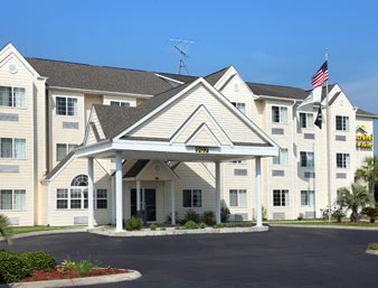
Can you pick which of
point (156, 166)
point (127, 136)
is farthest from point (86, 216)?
point (127, 136)

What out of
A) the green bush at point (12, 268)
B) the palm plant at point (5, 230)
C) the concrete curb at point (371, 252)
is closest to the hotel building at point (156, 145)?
the concrete curb at point (371, 252)

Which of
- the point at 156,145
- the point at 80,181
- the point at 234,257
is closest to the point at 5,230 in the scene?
the point at 234,257

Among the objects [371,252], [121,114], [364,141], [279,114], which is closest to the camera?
[371,252]

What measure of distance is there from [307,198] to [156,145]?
21.6m

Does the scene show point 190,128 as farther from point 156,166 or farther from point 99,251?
point 99,251

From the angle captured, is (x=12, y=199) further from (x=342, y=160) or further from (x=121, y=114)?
(x=342, y=160)

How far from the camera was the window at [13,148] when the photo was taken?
36406mm

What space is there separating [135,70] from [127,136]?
1826 centimetres

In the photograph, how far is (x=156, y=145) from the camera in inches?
1179

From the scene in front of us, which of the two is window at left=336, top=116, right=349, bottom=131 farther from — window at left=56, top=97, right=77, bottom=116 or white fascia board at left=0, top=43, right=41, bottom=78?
white fascia board at left=0, top=43, right=41, bottom=78

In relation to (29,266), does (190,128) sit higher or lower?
higher

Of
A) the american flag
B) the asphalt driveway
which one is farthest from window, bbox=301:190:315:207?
the asphalt driveway

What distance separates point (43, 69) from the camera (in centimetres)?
4066

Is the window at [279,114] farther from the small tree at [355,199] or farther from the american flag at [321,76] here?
the small tree at [355,199]
